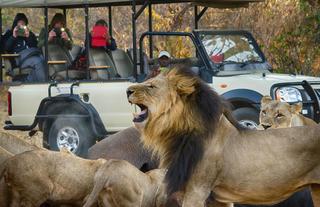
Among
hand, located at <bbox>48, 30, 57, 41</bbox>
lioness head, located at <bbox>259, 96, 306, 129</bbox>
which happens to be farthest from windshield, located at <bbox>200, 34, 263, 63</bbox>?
lioness head, located at <bbox>259, 96, 306, 129</bbox>

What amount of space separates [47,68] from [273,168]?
8769mm

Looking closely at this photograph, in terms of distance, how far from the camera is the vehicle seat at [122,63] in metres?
15.2

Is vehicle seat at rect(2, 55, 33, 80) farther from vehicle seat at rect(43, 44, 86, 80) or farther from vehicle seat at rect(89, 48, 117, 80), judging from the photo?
vehicle seat at rect(89, 48, 117, 80)

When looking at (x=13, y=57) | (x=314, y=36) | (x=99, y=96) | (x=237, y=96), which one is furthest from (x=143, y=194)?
(x=314, y=36)

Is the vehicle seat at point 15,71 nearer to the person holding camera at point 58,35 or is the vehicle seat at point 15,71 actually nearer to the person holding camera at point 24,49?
the person holding camera at point 24,49

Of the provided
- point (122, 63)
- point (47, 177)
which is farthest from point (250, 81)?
point (47, 177)

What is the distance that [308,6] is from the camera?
64.3 ft

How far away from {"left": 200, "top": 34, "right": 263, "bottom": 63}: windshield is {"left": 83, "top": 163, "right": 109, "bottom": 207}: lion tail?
6336 mm

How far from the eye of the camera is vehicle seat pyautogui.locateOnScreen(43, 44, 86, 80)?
15.2 meters

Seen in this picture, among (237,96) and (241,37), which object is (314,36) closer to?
(241,37)

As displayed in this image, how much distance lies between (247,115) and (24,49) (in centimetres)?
411

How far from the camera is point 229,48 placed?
1464 centimetres

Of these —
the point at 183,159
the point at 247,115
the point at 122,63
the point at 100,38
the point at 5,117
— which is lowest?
the point at 5,117

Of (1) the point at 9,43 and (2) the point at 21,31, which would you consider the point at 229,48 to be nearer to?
(2) the point at 21,31
